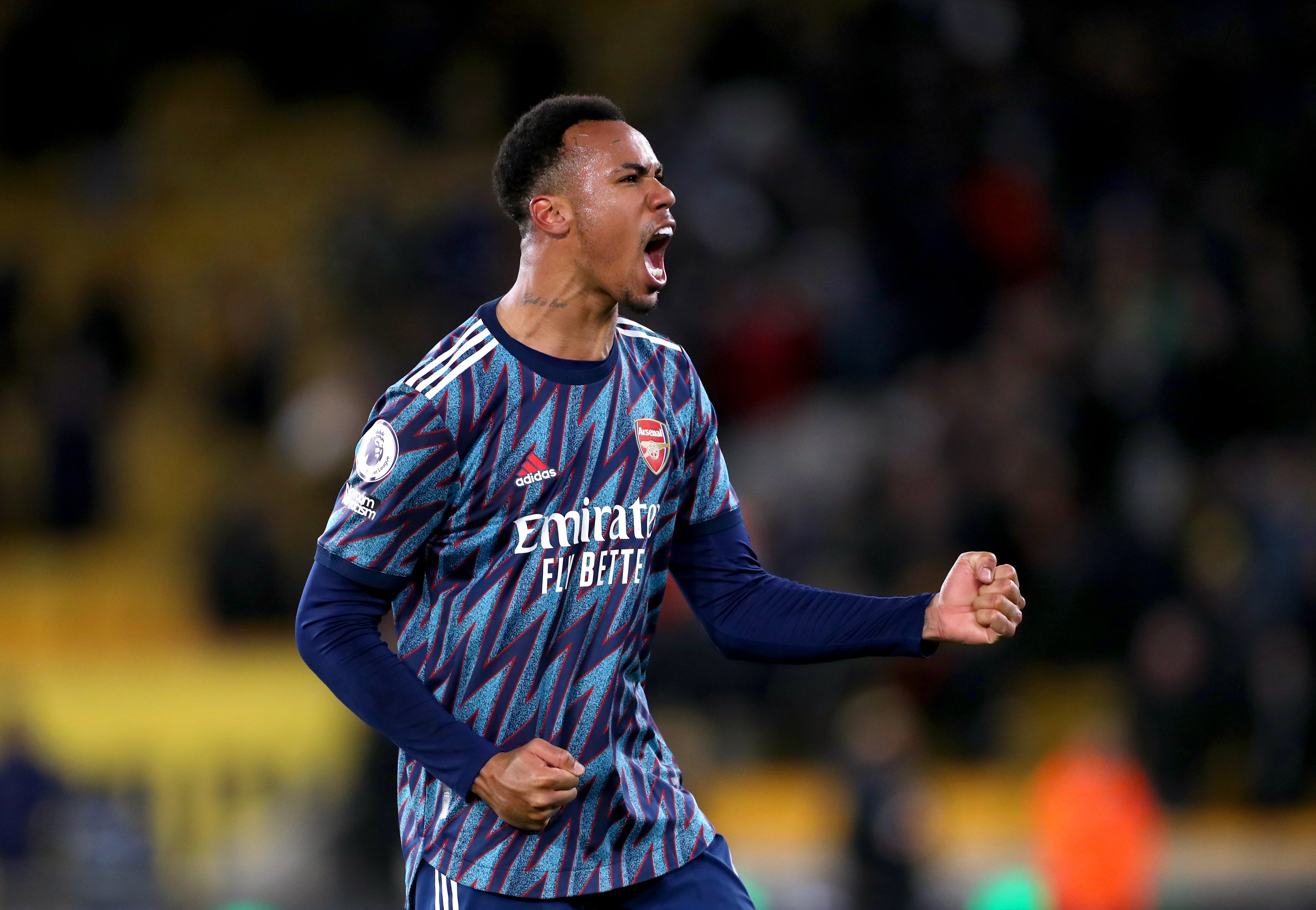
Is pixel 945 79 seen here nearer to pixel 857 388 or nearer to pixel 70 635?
pixel 857 388

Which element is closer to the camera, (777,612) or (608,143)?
(608,143)

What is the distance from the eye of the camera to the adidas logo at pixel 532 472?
12.0 feet

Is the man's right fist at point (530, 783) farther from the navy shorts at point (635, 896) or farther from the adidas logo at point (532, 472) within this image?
the adidas logo at point (532, 472)

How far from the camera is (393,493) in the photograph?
3.51 m

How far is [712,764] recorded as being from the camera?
10.6 meters

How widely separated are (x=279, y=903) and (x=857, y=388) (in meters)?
5.20

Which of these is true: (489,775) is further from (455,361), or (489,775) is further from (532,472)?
(455,361)

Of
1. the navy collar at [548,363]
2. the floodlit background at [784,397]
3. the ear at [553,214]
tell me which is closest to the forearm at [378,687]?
the navy collar at [548,363]

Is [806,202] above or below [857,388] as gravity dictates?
above

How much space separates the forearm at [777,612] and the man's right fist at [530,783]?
2.25 ft

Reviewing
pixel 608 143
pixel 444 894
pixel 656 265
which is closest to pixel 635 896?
pixel 444 894

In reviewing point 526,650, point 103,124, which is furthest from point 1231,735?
point 103,124

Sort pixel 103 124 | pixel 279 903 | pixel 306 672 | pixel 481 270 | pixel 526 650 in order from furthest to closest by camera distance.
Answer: pixel 103 124
pixel 481 270
pixel 306 672
pixel 279 903
pixel 526 650

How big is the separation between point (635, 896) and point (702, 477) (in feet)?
3.15
